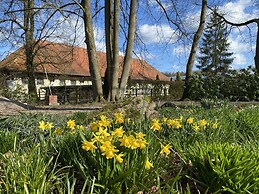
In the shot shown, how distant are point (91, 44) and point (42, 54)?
1056 centimetres

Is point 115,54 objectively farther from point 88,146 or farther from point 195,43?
point 88,146

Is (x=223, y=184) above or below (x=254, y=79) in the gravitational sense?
below

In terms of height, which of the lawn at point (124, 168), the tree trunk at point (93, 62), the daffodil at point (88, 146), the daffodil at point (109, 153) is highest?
the tree trunk at point (93, 62)

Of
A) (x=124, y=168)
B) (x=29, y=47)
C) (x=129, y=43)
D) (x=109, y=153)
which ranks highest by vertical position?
(x=29, y=47)

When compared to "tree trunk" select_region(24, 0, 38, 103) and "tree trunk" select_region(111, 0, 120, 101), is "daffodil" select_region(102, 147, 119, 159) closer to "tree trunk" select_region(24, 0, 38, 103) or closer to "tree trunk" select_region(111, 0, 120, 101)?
"tree trunk" select_region(111, 0, 120, 101)

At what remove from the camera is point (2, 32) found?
657 inches

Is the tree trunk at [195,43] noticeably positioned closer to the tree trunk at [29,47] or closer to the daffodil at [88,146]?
the tree trunk at [29,47]

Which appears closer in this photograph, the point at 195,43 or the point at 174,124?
the point at 174,124

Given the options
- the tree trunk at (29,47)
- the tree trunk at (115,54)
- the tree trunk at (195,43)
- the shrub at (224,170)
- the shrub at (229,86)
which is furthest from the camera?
the tree trunk at (29,47)

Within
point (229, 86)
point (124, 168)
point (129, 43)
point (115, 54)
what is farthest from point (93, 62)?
point (124, 168)

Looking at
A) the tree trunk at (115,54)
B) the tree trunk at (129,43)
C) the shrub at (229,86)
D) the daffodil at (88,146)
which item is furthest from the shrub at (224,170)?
→ the shrub at (229,86)

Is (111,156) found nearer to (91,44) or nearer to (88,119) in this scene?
(88,119)

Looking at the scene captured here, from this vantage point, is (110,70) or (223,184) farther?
(110,70)

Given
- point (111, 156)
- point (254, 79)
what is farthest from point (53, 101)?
point (111, 156)
